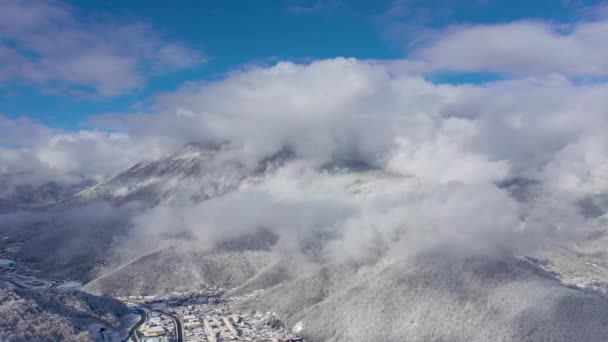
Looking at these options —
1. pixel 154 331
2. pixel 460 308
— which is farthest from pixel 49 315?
pixel 460 308

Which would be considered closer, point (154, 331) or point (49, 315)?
point (49, 315)

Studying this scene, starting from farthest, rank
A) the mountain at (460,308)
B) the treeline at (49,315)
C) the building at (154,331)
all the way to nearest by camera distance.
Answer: the building at (154,331)
the mountain at (460,308)
the treeline at (49,315)

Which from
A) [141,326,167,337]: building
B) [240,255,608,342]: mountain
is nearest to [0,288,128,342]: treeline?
[141,326,167,337]: building

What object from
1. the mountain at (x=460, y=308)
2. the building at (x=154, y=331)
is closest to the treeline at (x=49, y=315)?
the building at (x=154, y=331)

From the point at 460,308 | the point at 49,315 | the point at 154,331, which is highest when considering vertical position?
the point at 49,315

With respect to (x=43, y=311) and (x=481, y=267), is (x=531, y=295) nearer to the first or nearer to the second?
(x=481, y=267)

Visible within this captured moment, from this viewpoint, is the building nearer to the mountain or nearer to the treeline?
the treeline

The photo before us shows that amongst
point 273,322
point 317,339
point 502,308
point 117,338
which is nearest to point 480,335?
point 502,308

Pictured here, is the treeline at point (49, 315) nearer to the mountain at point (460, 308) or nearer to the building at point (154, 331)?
the building at point (154, 331)

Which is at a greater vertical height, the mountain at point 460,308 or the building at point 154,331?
the building at point 154,331

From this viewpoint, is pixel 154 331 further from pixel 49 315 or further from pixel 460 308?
pixel 460 308

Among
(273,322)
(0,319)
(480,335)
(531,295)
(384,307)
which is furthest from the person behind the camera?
(273,322)
